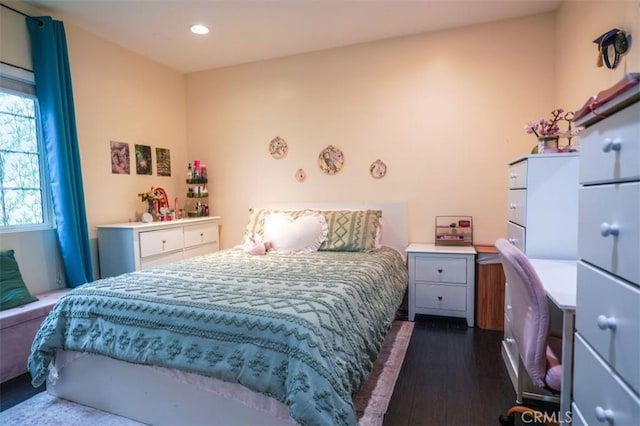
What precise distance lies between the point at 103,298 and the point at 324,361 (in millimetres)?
1208

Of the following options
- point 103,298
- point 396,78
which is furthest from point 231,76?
point 103,298

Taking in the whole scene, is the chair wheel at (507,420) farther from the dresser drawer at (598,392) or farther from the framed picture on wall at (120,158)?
the framed picture on wall at (120,158)

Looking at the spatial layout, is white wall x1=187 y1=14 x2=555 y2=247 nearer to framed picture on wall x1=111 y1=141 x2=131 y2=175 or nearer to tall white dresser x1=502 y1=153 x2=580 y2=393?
framed picture on wall x1=111 y1=141 x2=131 y2=175

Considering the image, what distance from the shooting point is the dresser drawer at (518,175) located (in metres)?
2.07

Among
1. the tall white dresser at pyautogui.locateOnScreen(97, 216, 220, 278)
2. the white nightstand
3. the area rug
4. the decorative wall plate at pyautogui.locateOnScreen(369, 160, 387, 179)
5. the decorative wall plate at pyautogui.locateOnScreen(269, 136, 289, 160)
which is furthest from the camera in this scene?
the decorative wall plate at pyautogui.locateOnScreen(269, 136, 289, 160)

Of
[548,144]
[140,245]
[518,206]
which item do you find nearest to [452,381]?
[518,206]

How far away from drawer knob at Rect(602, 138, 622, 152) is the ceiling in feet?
7.36

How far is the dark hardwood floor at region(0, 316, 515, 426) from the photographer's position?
5.66ft

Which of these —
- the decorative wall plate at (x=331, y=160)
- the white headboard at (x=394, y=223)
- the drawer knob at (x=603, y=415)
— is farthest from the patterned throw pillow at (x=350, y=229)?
the drawer knob at (x=603, y=415)

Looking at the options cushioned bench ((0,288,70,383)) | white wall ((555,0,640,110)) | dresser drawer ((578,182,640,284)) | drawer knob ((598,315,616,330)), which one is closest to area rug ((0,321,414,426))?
cushioned bench ((0,288,70,383))

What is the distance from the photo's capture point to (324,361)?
1.32 m

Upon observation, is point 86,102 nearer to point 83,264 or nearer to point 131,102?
point 131,102

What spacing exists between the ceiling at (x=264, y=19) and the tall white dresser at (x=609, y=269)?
2228mm

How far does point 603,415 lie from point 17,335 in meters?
2.95
